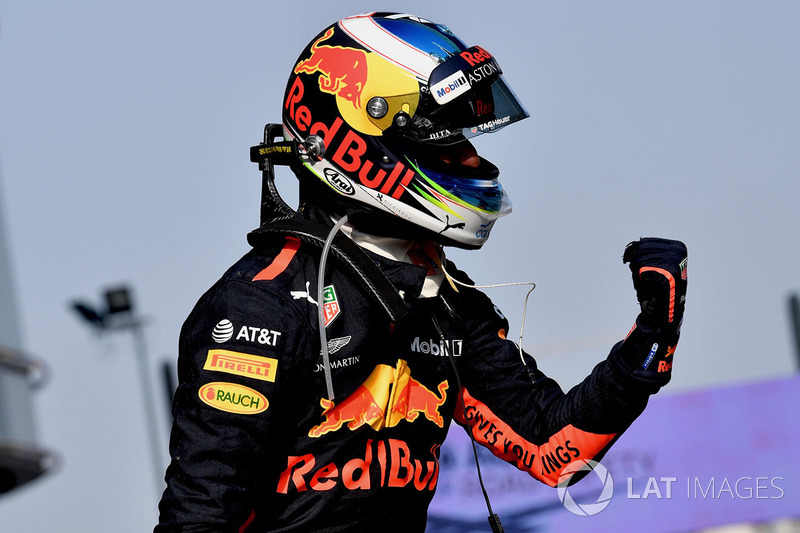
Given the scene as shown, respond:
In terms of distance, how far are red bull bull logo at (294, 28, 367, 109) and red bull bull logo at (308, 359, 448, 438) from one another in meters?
0.81

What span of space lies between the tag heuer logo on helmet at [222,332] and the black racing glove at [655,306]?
3.74 ft

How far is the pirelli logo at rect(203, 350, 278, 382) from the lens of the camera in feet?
11.2

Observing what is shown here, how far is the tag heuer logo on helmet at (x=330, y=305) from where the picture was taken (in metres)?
3.61

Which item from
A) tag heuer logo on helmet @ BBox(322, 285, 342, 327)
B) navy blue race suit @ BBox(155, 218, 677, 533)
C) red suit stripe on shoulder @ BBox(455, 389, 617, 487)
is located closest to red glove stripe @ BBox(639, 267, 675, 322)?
navy blue race suit @ BBox(155, 218, 677, 533)

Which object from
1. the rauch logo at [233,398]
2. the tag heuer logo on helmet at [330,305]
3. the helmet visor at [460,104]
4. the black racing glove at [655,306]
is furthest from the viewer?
the helmet visor at [460,104]

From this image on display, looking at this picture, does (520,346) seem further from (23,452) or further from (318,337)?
(23,452)

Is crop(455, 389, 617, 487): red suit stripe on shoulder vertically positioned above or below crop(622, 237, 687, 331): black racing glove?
below

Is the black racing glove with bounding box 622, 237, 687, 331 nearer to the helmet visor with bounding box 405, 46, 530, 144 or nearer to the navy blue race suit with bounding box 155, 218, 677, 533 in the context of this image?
Answer: the navy blue race suit with bounding box 155, 218, 677, 533

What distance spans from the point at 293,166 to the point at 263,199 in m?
0.14

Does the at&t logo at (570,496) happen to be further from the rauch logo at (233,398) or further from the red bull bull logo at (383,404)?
the rauch logo at (233,398)

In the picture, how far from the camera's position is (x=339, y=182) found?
3949 millimetres

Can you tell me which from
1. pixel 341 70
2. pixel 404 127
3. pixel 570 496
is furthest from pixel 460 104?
pixel 570 496

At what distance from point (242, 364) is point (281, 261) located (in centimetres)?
39

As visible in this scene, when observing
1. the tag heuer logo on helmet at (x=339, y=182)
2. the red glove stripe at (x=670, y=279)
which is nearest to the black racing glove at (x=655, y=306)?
the red glove stripe at (x=670, y=279)
